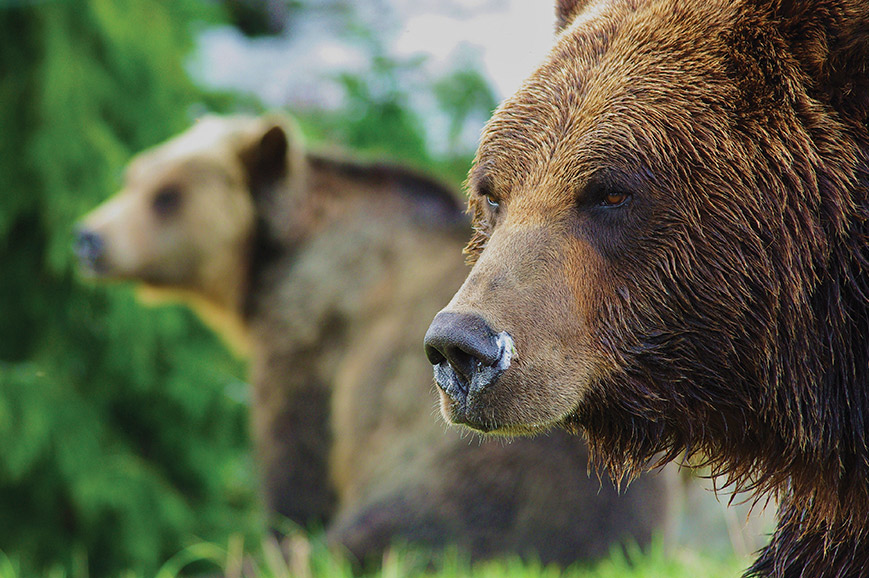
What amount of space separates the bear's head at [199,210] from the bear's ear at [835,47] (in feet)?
15.3

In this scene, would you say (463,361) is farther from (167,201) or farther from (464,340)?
(167,201)

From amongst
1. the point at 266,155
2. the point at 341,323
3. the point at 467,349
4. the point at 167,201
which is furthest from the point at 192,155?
the point at 467,349

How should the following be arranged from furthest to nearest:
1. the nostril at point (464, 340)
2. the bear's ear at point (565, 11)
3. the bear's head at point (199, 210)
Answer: the bear's head at point (199, 210) < the bear's ear at point (565, 11) < the nostril at point (464, 340)

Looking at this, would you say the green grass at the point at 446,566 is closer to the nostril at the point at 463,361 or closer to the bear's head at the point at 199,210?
the nostril at the point at 463,361

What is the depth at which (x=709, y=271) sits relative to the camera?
203cm

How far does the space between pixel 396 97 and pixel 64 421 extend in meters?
4.22

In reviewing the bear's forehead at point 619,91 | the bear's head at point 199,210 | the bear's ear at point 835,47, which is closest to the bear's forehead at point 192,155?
the bear's head at point 199,210

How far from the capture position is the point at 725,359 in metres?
2.05

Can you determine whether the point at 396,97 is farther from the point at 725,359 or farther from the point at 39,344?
the point at 725,359

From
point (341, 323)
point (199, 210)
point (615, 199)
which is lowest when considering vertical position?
point (341, 323)

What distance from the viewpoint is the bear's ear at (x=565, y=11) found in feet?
8.45

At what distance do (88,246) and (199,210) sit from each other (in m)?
0.75

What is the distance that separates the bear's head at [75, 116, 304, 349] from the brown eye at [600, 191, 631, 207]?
14.8ft

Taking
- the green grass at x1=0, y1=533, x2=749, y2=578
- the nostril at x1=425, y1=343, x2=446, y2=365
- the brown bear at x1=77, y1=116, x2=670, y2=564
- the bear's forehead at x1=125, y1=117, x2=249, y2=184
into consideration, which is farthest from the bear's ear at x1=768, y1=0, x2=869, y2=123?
the bear's forehead at x1=125, y1=117, x2=249, y2=184
